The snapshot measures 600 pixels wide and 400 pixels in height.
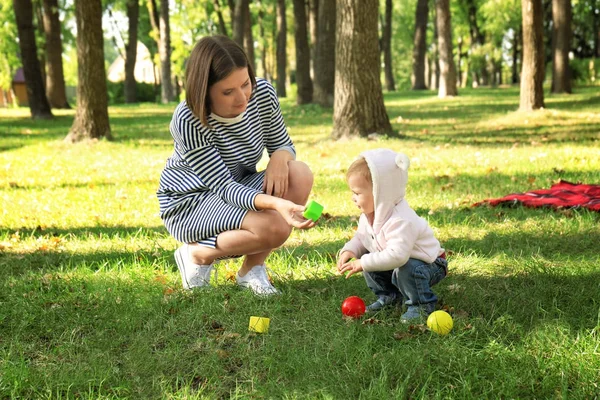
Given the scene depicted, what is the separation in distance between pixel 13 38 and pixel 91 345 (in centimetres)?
3189

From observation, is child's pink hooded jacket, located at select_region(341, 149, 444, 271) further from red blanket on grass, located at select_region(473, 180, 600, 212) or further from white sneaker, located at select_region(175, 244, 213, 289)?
red blanket on grass, located at select_region(473, 180, 600, 212)

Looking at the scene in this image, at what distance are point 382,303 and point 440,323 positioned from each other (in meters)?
0.52

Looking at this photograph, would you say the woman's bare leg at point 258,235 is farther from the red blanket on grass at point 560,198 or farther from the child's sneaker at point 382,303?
the red blanket on grass at point 560,198

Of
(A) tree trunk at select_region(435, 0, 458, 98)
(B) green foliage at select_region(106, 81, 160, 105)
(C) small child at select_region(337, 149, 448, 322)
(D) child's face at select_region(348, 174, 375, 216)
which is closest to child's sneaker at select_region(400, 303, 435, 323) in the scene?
(C) small child at select_region(337, 149, 448, 322)

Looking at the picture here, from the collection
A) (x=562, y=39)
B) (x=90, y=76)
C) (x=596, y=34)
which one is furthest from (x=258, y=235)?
Result: (x=596, y=34)

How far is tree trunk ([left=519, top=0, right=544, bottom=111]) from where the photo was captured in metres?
12.6

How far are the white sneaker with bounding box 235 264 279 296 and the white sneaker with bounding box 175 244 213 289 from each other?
8.2 inches

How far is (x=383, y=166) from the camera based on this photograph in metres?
3.14

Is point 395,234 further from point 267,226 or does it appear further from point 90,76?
point 90,76

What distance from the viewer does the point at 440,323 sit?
9.87 ft

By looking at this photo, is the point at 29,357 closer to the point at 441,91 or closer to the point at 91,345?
the point at 91,345

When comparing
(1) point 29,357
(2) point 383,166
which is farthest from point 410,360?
(1) point 29,357

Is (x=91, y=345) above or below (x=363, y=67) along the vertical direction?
below

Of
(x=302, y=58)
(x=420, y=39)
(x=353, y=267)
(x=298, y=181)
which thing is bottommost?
(x=353, y=267)
